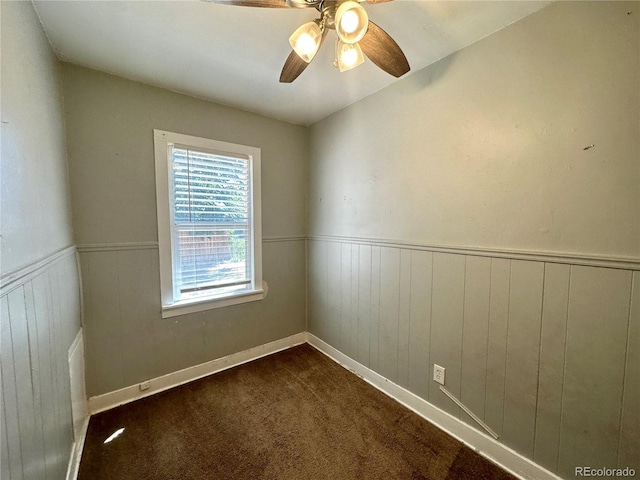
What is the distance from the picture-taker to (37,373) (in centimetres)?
96

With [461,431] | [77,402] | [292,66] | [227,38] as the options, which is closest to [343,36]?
[292,66]

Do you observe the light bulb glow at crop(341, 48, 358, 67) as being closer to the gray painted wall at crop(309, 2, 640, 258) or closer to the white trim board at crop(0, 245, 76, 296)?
the gray painted wall at crop(309, 2, 640, 258)

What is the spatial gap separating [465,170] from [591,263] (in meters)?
0.74

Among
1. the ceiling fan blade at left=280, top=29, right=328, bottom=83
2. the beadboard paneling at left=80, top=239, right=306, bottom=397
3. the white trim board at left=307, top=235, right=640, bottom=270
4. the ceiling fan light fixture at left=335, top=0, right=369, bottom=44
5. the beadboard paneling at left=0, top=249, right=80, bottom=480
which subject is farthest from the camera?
the beadboard paneling at left=80, top=239, right=306, bottom=397

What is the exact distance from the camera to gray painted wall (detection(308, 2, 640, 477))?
1079 mm

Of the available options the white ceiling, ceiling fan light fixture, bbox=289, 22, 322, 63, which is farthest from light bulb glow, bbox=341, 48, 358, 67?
the white ceiling

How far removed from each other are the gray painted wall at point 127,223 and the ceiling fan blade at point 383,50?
1.43 metres

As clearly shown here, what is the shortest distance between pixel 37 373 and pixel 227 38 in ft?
5.86

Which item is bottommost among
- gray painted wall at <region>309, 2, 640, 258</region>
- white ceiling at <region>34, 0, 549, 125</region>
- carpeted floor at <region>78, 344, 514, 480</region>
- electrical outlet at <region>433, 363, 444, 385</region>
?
carpeted floor at <region>78, 344, 514, 480</region>

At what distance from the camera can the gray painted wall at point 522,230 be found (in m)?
1.08

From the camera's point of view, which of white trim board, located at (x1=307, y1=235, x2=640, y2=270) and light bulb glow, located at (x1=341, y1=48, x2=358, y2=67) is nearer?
white trim board, located at (x1=307, y1=235, x2=640, y2=270)

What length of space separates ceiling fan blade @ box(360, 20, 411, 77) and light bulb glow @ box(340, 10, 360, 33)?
222 mm

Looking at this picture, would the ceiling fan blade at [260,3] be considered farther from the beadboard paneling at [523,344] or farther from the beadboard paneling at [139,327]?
the beadboard paneling at [139,327]

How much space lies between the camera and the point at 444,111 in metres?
1.61
